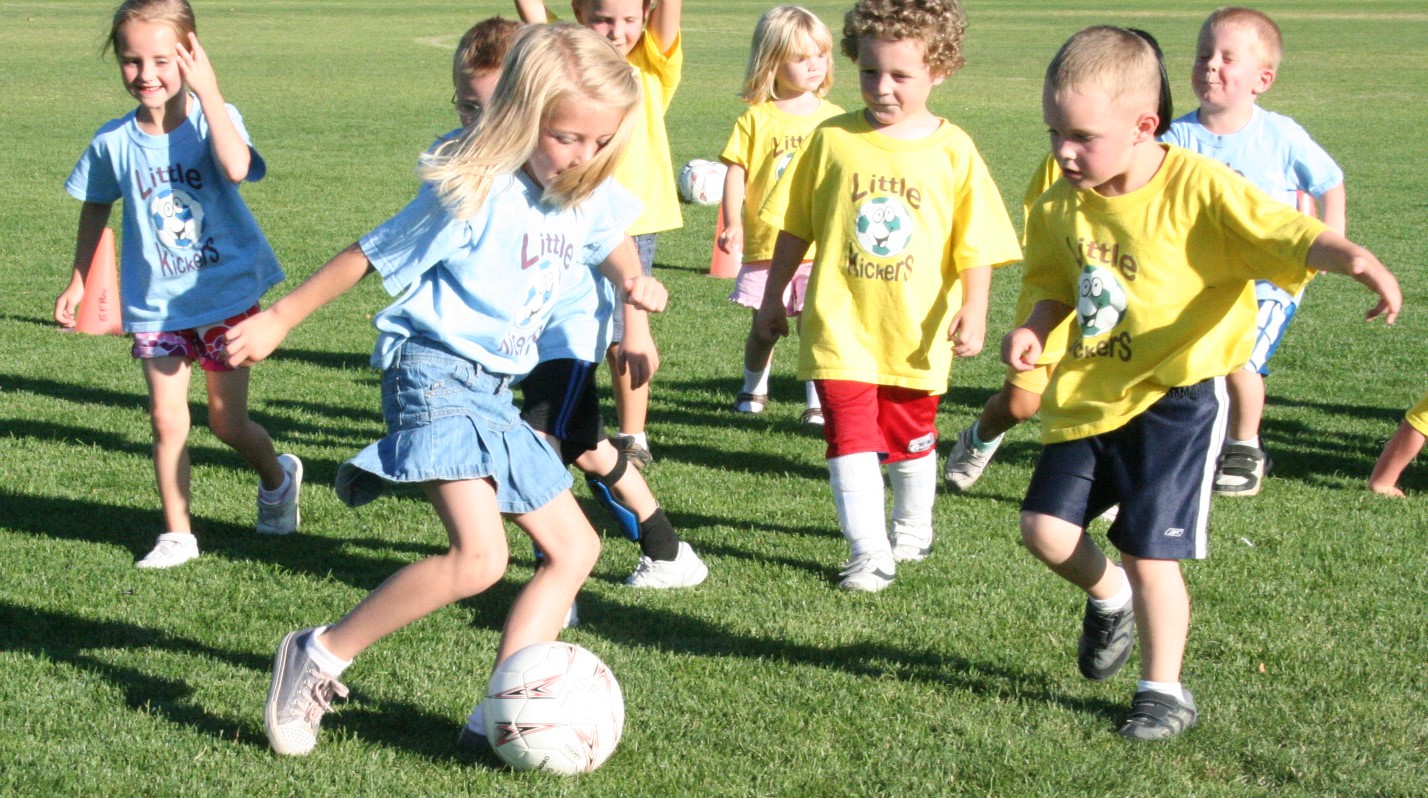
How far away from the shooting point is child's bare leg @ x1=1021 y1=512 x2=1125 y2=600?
3676mm

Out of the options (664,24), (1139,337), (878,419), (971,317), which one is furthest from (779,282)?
(1139,337)

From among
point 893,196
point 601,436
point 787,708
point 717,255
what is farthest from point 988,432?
point 717,255

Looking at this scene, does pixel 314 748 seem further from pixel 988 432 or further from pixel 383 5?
pixel 383 5

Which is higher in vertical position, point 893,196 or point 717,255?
point 893,196

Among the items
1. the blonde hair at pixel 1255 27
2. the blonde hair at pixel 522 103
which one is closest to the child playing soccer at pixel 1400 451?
the blonde hair at pixel 1255 27

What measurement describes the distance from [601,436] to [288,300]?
1535mm

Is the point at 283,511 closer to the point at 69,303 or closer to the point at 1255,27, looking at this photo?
the point at 69,303

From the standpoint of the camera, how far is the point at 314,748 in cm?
356

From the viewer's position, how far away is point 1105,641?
3.87 metres

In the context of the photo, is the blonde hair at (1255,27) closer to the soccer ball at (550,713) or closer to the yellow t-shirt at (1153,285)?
the yellow t-shirt at (1153,285)

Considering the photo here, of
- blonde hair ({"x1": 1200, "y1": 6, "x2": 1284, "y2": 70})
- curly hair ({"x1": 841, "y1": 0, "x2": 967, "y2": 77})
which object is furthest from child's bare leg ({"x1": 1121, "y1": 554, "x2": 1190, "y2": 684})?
blonde hair ({"x1": 1200, "y1": 6, "x2": 1284, "y2": 70})

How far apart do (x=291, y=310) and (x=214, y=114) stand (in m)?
1.69

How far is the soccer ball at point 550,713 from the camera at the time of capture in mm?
3402

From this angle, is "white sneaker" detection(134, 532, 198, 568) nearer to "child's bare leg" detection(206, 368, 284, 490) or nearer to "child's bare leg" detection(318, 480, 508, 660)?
"child's bare leg" detection(206, 368, 284, 490)
